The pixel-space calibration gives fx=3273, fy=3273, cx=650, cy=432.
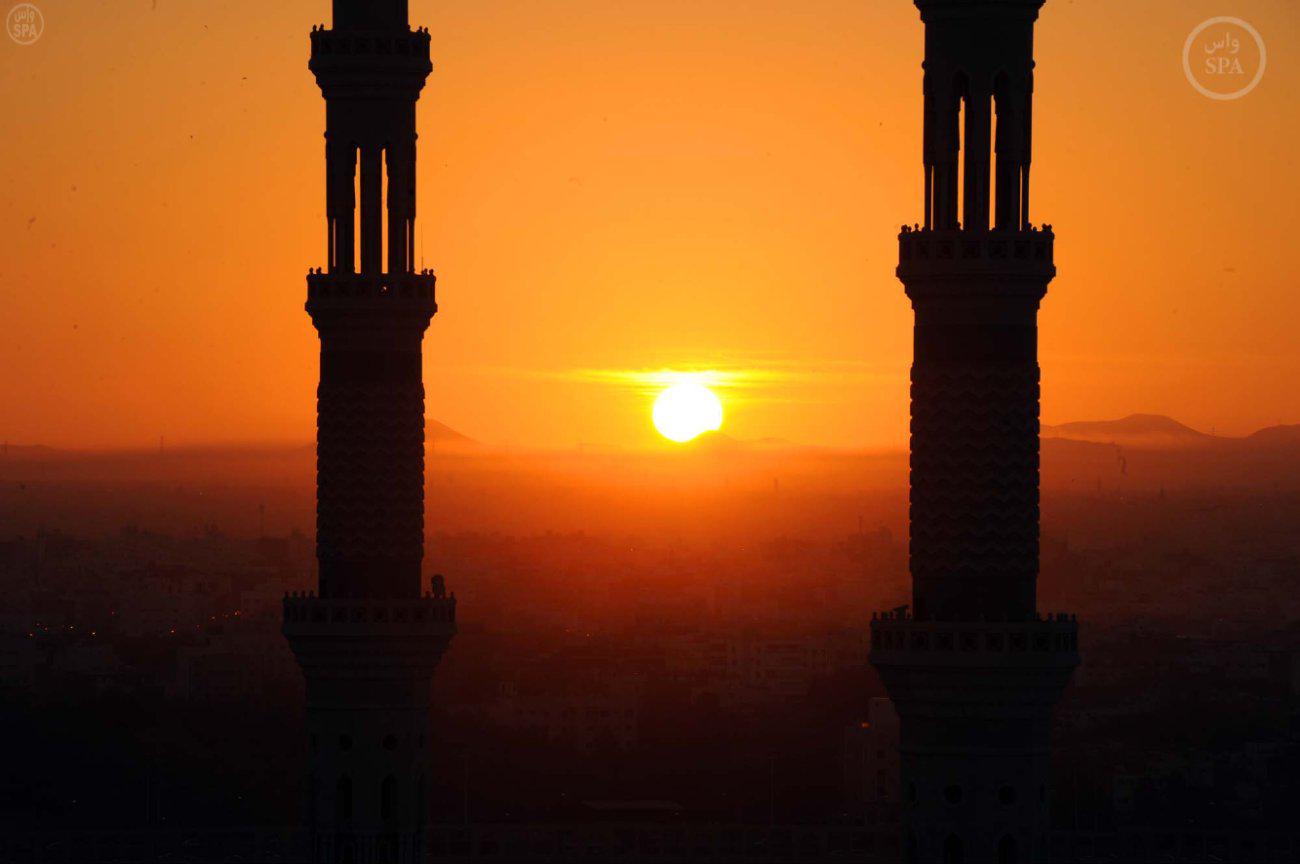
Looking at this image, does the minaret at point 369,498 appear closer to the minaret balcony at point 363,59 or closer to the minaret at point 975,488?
the minaret balcony at point 363,59

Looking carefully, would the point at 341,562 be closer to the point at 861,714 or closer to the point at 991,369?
the point at 991,369

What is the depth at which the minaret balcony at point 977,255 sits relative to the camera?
39625 mm

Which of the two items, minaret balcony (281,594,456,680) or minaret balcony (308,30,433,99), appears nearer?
minaret balcony (281,594,456,680)

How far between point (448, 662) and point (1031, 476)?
159 metres

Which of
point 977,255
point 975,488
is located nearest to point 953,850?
point 975,488

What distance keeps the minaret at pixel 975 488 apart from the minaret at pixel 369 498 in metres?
10.7

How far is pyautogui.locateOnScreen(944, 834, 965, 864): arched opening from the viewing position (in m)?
39.4

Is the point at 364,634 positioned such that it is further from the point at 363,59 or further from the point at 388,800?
the point at 363,59

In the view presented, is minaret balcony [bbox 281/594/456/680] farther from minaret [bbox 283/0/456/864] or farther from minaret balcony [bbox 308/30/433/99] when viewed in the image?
minaret balcony [bbox 308/30/433/99]

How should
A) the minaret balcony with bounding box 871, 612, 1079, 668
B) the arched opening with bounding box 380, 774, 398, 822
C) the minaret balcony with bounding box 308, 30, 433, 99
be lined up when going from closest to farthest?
1. the minaret balcony with bounding box 871, 612, 1079, 668
2. the arched opening with bounding box 380, 774, 398, 822
3. the minaret balcony with bounding box 308, 30, 433, 99

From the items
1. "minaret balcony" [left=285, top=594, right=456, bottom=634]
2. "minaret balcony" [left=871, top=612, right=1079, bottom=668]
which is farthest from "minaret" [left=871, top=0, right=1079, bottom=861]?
"minaret balcony" [left=285, top=594, right=456, bottom=634]

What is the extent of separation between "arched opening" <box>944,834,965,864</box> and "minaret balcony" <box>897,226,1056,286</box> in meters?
6.77

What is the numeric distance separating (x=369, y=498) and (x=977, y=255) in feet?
39.8

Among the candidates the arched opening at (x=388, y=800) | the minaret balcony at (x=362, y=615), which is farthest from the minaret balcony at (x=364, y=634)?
the arched opening at (x=388, y=800)
